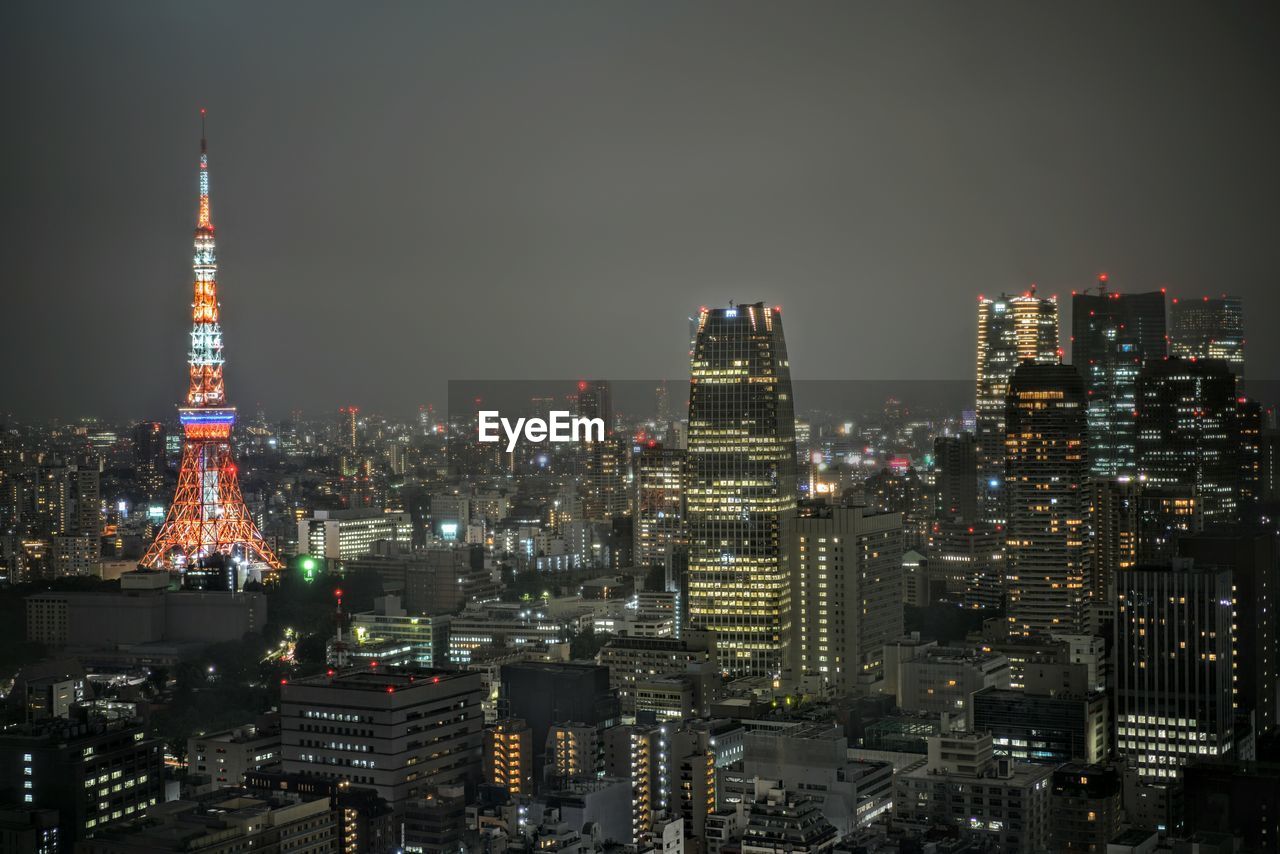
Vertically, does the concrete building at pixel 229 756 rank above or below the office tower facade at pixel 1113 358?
below

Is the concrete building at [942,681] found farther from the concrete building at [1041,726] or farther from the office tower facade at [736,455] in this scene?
the office tower facade at [736,455]

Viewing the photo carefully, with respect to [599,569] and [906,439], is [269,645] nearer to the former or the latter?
[599,569]

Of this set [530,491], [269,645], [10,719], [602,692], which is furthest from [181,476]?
[602,692]

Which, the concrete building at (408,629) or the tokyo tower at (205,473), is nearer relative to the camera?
the concrete building at (408,629)

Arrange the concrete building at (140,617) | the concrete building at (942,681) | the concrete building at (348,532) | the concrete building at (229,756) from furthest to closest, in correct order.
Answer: the concrete building at (348,532), the concrete building at (140,617), the concrete building at (942,681), the concrete building at (229,756)

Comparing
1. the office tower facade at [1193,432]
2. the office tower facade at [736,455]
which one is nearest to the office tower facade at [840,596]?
the office tower facade at [736,455]

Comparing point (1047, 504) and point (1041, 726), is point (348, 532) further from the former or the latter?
point (1041, 726)

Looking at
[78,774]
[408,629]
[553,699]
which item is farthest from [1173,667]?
[408,629]
